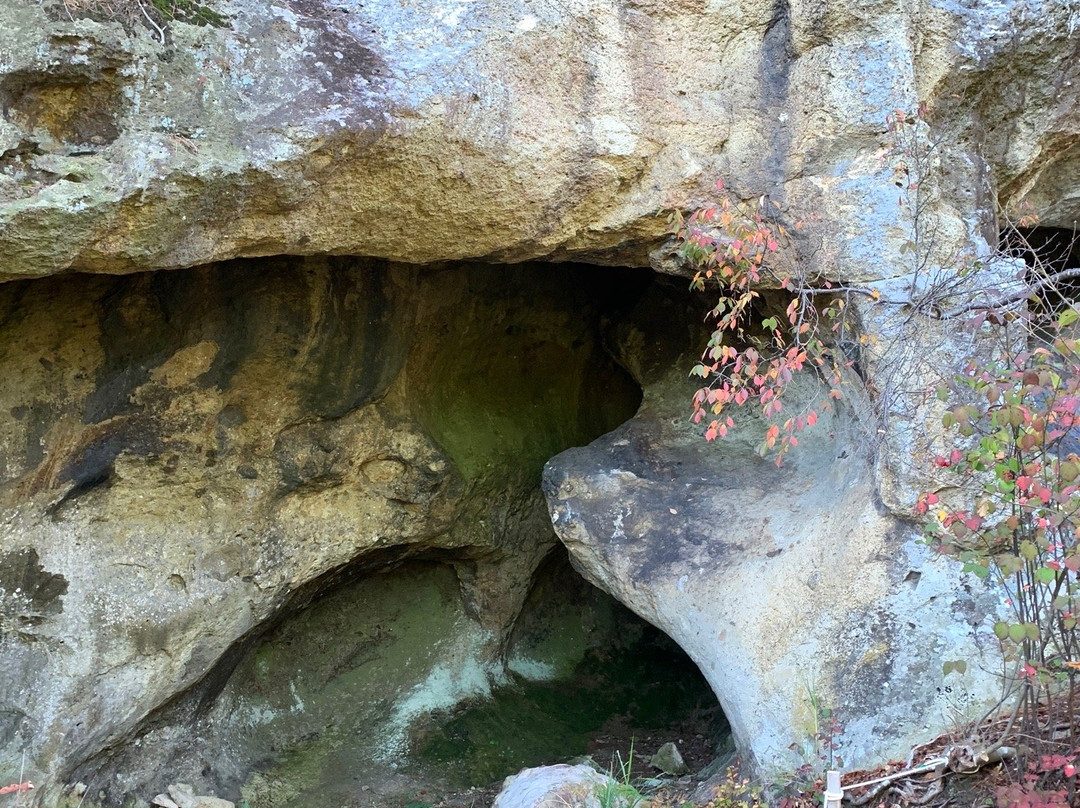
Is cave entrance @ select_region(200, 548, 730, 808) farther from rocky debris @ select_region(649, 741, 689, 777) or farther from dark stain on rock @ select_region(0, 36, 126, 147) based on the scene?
dark stain on rock @ select_region(0, 36, 126, 147)

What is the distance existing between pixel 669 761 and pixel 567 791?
135cm

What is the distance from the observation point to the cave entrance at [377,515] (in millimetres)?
4121

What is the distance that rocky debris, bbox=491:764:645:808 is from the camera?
10.7 ft

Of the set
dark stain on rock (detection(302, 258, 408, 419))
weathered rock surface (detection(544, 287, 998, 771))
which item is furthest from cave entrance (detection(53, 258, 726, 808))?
weathered rock surface (detection(544, 287, 998, 771))


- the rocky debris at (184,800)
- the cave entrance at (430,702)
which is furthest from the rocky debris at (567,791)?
the rocky debris at (184,800)

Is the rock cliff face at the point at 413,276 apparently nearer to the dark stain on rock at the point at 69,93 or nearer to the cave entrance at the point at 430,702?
the dark stain on rock at the point at 69,93

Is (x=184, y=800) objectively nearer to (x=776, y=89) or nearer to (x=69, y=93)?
(x=69, y=93)

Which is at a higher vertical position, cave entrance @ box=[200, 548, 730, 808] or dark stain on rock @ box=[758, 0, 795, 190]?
dark stain on rock @ box=[758, 0, 795, 190]

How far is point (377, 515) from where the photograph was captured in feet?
15.8

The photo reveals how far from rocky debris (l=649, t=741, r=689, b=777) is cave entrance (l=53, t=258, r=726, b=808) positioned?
31 centimetres

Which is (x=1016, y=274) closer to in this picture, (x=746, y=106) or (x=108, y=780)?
(x=746, y=106)

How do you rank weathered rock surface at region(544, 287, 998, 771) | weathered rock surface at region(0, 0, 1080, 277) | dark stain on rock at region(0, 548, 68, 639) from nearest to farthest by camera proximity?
weathered rock surface at region(0, 0, 1080, 277) → weathered rock surface at region(544, 287, 998, 771) → dark stain on rock at region(0, 548, 68, 639)

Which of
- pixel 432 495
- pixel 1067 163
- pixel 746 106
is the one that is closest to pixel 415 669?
pixel 432 495

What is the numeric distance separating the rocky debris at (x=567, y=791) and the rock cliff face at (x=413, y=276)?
0.55m
